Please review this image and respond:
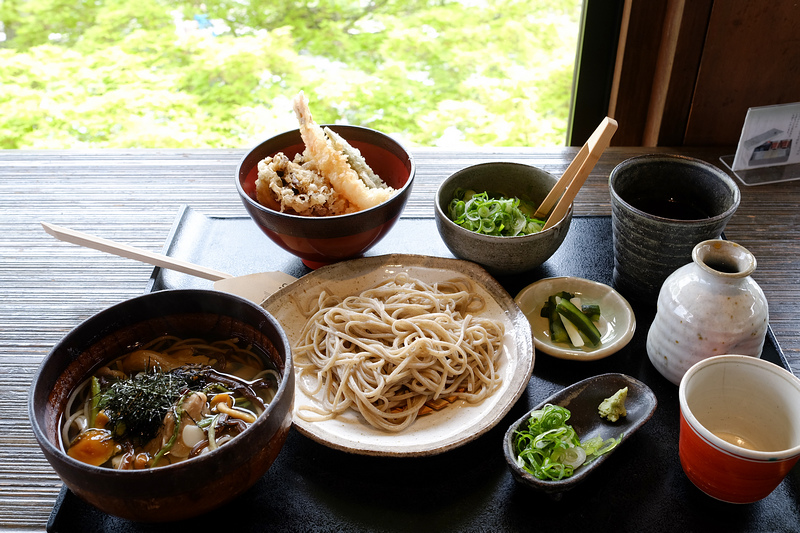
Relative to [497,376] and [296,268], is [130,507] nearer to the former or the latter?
[497,376]

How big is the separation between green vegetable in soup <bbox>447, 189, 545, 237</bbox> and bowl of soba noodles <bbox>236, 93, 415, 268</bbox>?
0.22 metres

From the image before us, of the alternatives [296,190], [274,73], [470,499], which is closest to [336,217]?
[296,190]

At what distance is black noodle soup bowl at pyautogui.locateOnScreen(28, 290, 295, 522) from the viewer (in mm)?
1191

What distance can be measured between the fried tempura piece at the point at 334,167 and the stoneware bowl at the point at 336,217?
3.5 inches

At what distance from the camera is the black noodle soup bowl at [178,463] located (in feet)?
3.91

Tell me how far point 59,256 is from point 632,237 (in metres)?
2.31

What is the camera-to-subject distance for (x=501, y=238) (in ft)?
6.63

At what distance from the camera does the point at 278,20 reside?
628 centimetres

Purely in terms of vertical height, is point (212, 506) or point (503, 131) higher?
point (212, 506)

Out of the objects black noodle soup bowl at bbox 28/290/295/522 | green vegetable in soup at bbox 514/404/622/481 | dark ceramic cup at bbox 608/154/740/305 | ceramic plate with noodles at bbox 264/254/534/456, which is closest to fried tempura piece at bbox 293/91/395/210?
ceramic plate with noodles at bbox 264/254/534/456

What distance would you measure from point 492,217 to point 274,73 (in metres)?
4.74

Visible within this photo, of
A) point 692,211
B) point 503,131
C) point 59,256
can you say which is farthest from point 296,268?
point 503,131

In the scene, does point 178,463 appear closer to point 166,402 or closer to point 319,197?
point 166,402

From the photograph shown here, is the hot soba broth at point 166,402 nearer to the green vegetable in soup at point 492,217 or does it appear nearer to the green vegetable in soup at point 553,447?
the green vegetable in soup at point 553,447
